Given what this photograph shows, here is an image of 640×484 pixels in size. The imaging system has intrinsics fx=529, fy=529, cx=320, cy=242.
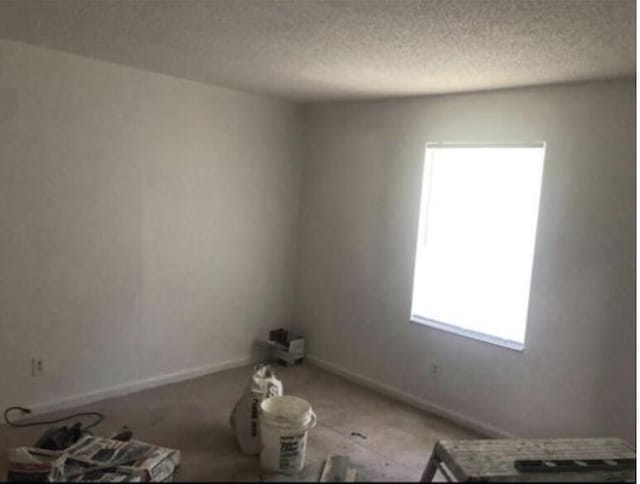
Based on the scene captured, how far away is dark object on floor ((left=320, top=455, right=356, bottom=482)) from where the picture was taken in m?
0.75

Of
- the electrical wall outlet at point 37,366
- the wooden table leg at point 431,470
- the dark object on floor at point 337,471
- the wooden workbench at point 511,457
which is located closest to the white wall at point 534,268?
the wooden workbench at point 511,457

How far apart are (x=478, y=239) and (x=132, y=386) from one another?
2.70m

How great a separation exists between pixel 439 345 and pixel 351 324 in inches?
34.1

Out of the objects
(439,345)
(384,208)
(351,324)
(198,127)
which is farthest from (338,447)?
(198,127)

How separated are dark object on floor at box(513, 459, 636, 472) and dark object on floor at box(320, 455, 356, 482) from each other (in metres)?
0.38

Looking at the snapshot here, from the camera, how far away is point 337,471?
0.78 meters

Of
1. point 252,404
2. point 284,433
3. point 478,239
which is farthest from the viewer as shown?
point 478,239

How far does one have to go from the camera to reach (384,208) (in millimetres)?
4164

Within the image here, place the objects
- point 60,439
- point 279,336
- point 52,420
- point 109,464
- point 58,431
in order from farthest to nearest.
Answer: point 279,336 → point 52,420 → point 58,431 → point 60,439 → point 109,464

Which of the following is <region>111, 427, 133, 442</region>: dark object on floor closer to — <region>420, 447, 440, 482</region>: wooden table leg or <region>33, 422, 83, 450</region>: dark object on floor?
<region>33, 422, 83, 450</region>: dark object on floor

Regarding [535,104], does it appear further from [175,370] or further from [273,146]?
[175,370]

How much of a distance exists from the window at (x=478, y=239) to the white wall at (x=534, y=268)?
0.09 meters

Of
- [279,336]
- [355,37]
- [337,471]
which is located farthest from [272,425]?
[279,336]

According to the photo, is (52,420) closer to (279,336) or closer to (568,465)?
(279,336)
